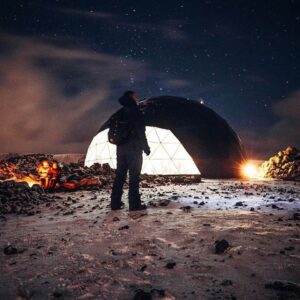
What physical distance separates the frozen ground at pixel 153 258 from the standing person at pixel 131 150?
1.01 meters

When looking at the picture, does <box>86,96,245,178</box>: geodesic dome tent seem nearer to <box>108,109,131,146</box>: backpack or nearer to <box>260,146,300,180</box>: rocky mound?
<box>260,146,300,180</box>: rocky mound

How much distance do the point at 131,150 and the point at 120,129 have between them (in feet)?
1.72

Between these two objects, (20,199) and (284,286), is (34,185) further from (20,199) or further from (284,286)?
(284,286)

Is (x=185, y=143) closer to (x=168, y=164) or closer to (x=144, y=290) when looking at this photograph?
(x=168, y=164)

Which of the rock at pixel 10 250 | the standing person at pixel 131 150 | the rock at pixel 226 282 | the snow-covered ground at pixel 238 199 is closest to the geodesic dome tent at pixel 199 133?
the snow-covered ground at pixel 238 199

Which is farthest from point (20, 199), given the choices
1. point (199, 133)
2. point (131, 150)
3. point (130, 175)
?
point (199, 133)

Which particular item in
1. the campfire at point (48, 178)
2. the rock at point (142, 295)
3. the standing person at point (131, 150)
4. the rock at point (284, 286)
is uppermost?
the standing person at point (131, 150)

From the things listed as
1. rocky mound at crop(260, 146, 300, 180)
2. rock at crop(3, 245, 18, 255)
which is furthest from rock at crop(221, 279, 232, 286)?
rocky mound at crop(260, 146, 300, 180)

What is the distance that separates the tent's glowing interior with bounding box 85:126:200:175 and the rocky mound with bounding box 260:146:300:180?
794cm

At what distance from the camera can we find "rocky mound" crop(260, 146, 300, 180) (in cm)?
2138

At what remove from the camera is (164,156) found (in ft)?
62.5

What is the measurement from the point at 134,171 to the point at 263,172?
74.9 feet

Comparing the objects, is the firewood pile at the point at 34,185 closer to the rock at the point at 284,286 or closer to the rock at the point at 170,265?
the rock at the point at 170,265

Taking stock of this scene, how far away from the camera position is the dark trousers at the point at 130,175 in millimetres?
5922
